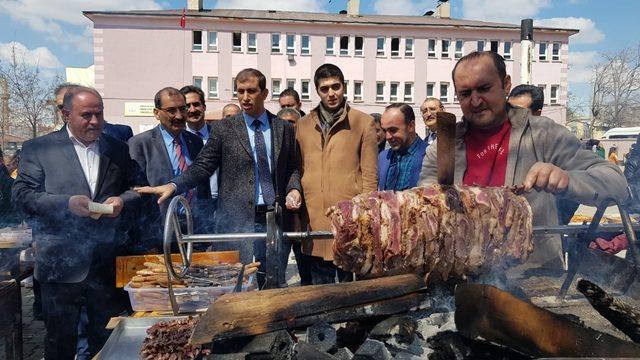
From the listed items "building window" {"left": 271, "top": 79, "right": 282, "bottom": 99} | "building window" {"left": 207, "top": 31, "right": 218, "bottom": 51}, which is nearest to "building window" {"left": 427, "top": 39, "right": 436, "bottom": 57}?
"building window" {"left": 271, "top": 79, "right": 282, "bottom": 99}

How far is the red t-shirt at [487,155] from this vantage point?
310cm

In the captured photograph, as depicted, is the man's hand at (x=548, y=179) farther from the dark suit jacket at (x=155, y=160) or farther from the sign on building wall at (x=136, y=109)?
the sign on building wall at (x=136, y=109)

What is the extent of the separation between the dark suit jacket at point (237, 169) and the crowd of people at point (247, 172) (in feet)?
0.04

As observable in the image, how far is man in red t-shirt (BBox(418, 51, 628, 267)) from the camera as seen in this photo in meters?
2.67

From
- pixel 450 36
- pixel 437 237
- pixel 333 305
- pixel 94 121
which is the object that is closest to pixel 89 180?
pixel 94 121

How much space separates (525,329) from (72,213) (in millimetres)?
3607

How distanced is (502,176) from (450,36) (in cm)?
4119

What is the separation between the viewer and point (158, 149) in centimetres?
514

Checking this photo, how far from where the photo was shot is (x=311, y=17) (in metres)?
40.9

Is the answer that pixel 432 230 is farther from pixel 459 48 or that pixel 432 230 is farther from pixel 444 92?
pixel 459 48

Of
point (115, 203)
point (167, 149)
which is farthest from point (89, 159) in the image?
point (167, 149)

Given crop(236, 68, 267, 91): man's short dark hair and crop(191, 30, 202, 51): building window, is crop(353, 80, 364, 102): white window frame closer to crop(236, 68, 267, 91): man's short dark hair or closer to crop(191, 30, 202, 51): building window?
crop(191, 30, 202, 51): building window

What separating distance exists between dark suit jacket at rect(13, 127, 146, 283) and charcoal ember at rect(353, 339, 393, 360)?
2.79 m

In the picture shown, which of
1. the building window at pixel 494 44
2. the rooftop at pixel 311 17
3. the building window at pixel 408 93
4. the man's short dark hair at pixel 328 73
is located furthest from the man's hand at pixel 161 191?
the building window at pixel 494 44
